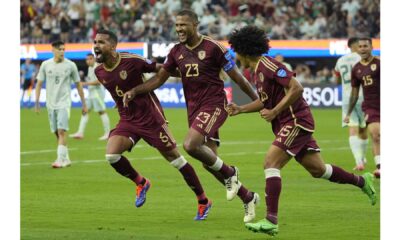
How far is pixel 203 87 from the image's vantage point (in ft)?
36.4

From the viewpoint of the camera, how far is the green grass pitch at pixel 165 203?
9.86m

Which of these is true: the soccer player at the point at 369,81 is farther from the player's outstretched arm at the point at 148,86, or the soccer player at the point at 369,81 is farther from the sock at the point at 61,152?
the sock at the point at 61,152

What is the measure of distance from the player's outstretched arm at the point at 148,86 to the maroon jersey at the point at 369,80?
4709 mm

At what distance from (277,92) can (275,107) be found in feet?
1.12

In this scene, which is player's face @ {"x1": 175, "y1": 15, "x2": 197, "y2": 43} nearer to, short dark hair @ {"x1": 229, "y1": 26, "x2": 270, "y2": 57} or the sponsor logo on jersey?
short dark hair @ {"x1": 229, "y1": 26, "x2": 270, "y2": 57}

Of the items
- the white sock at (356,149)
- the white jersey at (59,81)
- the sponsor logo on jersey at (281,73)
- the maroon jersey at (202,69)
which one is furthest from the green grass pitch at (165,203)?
the sponsor logo on jersey at (281,73)

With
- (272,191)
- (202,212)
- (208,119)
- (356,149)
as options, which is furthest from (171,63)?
(356,149)

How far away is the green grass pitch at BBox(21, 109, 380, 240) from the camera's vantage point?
9859 millimetres

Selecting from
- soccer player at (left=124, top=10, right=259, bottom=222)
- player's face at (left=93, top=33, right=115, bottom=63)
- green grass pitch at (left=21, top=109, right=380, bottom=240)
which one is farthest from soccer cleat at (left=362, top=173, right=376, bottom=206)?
player's face at (left=93, top=33, right=115, bottom=63)

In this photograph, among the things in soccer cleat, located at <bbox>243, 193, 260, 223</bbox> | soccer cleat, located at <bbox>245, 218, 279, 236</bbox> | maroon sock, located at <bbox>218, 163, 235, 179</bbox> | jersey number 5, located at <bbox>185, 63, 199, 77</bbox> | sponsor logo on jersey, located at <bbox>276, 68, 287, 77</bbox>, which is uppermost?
sponsor logo on jersey, located at <bbox>276, 68, 287, 77</bbox>

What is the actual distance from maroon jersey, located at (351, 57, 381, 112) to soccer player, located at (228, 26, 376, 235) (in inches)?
212

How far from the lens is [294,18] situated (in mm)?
40406
